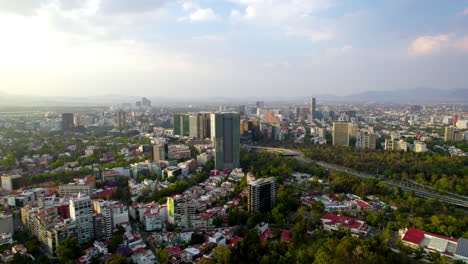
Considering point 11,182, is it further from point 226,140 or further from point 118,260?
point 226,140

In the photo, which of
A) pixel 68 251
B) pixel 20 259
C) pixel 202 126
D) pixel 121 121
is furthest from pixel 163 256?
pixel 121 121

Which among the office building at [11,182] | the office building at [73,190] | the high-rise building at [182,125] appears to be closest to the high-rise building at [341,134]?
the high-rise building at [182,125]

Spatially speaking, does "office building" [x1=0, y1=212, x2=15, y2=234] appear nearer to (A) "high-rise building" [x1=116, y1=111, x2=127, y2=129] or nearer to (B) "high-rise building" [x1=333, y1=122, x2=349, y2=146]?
(B) "high-rise building" [x1=333, y1=122, x2=349, y2=146]

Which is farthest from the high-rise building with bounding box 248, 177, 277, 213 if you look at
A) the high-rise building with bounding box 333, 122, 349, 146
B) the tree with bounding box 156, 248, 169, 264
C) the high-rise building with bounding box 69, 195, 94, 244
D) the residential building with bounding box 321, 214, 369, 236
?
the high-rise building with bounding box 333, 122, 349, 146

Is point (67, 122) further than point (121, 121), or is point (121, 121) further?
point (121, 121)

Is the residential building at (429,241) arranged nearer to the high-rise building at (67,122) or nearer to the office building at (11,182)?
the office building at (11,182)
